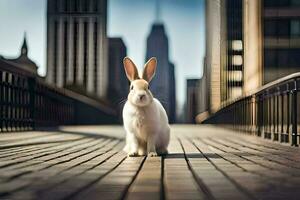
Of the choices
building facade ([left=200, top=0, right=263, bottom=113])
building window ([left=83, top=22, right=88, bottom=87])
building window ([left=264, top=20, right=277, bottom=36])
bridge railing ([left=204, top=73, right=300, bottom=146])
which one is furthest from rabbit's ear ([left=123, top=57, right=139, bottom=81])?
building window ([left=83, top=22, right=88, bottom=87])

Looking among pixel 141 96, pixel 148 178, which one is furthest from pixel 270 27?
pixel 148 178

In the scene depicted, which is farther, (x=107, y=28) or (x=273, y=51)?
(x=107, y=28)

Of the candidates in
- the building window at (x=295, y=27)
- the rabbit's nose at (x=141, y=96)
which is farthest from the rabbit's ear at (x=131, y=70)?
the building window at (x=295, y=27)

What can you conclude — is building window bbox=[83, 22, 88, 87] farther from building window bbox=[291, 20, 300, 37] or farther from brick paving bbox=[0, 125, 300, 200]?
brick paving bbox=[0, 125, 300, 200]

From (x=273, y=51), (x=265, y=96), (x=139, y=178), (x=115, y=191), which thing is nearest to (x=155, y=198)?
(x=115, y=191)

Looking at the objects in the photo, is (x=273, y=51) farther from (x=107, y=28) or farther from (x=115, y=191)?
(x=107, y=28)

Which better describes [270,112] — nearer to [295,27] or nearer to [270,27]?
[270,27]

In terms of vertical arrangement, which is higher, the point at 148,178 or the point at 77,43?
the point at 77,43
